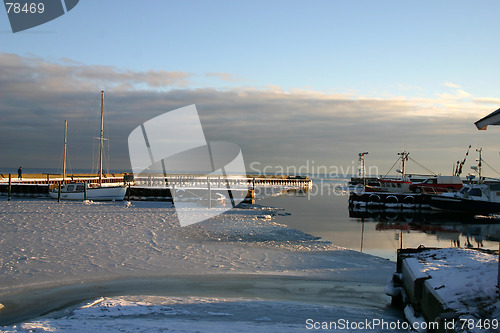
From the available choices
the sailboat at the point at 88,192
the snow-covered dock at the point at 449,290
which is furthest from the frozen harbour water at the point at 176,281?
the sailboat at the point at 88,192

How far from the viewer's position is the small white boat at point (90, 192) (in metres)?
34.1

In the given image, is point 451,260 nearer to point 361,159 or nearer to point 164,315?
point 164,315

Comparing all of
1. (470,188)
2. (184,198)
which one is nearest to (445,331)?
(184,198)

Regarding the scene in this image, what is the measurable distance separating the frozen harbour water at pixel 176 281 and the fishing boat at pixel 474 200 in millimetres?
27134

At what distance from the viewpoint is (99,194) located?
115ft

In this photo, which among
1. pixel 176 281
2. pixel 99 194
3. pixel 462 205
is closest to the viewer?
pixel 176 281

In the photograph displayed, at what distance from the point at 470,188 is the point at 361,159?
4677cm

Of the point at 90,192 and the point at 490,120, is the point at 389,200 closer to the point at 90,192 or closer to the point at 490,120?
the point at 90,192

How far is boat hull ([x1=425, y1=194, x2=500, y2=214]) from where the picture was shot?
37.4 meters

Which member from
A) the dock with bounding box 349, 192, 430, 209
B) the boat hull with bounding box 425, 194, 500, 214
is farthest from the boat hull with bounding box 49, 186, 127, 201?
the boat hull with bounding box 425, 194, 500, 214

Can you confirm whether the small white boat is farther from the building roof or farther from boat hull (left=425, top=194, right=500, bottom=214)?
the building roof

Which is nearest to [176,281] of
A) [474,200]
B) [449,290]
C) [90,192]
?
[449,290]

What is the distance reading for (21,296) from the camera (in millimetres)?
8375

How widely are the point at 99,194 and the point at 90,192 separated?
2.38ft
